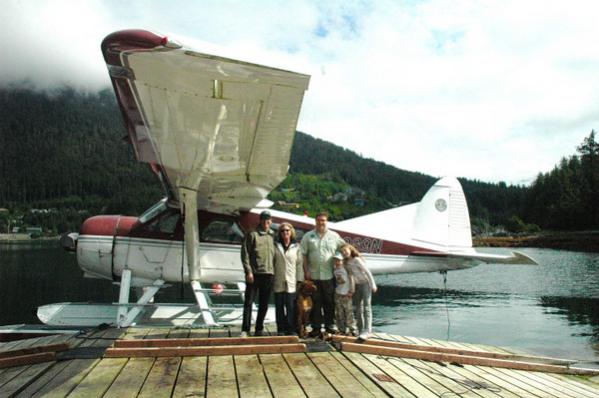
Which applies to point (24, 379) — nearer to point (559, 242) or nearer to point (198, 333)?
point (198, 333)

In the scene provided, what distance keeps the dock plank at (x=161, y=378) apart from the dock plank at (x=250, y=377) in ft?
1.56

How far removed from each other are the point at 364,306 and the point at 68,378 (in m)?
2.77

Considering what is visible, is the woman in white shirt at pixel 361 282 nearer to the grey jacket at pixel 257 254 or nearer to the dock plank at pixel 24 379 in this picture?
the grey jacket at pixel 257 254

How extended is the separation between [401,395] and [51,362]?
2.94 m

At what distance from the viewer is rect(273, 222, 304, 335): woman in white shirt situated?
4758 mm

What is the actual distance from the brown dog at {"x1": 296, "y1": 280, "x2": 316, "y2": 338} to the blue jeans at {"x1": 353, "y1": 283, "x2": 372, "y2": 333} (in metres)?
0.50

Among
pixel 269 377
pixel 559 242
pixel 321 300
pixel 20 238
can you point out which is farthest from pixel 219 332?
pixel 20 238

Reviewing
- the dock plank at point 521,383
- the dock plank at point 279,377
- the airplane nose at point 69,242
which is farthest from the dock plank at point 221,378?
the airplane nose at point 69,242

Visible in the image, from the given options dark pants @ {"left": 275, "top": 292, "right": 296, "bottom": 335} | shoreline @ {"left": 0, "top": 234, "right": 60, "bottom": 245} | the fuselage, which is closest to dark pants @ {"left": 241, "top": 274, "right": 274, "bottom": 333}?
dark pants @ {"left": 275, "top": 292, "right": 296, "bottom": 335}

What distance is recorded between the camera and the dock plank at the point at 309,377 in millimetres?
3174

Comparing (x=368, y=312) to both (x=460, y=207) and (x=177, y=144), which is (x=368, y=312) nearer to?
(x=177, y=144)

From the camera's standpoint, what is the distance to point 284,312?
16.0 feet

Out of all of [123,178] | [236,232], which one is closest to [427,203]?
[236,232]

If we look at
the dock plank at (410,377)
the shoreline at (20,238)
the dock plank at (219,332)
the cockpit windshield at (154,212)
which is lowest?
the dock plank at (410,377)
